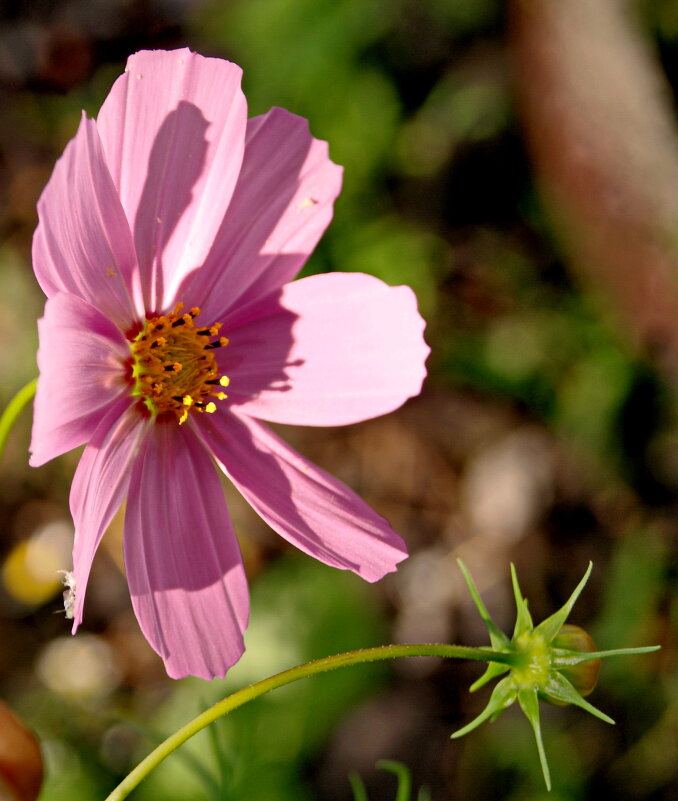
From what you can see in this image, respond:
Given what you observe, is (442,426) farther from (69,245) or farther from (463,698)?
(69,245)

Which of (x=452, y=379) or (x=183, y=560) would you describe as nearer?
(x=183, y=560)

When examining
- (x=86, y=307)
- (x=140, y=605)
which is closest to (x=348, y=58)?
(x=86, y=307)

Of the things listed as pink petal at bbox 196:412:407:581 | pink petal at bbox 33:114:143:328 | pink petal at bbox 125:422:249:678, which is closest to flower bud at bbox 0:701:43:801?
pink petal at bbox 125:422:249:678

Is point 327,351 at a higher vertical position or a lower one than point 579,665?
higher

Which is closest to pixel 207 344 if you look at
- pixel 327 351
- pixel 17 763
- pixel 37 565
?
pixel 327 351

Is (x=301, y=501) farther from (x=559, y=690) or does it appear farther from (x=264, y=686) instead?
(x=559, y=690)

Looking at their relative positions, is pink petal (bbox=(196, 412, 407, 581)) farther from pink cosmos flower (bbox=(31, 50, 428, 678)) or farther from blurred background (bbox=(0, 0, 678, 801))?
blurred background (bbox=(0, 0, 678, 801))
